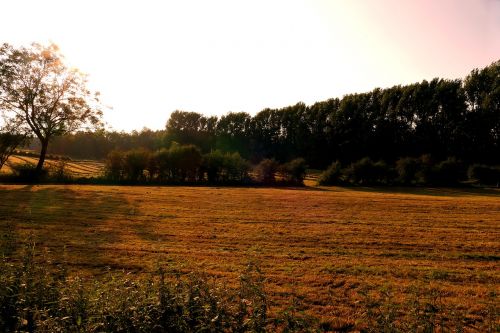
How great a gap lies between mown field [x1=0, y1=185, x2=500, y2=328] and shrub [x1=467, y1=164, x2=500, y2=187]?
41.2 meters

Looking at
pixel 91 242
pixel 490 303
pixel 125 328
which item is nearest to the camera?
pixel 125 328

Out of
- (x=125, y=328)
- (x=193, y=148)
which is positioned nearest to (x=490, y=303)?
(x=125, y=328)

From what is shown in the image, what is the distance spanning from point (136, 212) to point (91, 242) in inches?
373

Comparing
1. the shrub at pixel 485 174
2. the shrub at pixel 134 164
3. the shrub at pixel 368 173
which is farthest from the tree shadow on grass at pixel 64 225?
the shrub at pixel 485 174

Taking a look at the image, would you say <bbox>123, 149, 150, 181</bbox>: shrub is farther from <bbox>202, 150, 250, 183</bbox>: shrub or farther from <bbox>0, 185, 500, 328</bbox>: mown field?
<bbox>0, 185, 500, 328</bbox>: mown field

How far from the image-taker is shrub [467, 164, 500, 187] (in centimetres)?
6406

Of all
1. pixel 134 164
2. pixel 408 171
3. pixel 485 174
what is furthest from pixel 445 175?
pixel 134 164

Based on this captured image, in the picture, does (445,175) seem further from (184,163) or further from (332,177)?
(184,163)

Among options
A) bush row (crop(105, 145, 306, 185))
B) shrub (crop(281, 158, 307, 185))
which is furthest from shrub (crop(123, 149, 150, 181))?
shrub (crop(281, 158, 307, 185))

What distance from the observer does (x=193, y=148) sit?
2532 inches

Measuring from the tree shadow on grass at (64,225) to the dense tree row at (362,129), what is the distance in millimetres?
41260

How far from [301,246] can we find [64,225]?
43.1 ft

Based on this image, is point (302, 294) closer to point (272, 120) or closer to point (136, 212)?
point (136, 212)

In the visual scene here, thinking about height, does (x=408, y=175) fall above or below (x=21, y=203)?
above
